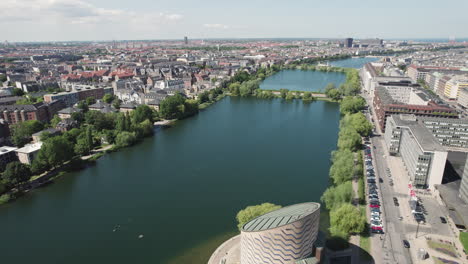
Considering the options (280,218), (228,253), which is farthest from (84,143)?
(280,218)

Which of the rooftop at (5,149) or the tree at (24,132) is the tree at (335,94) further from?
the rooftop at (5,149)

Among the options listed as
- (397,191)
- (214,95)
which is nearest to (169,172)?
(397,191)

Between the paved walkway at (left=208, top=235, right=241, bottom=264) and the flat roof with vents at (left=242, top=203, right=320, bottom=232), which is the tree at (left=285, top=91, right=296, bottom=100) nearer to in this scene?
the paved walkway at (left=208, top=235, right=241, bottom=264)

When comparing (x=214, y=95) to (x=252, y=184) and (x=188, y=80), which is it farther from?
(x=252, y=184)

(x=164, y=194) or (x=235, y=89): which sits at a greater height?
(x=235, y=89)

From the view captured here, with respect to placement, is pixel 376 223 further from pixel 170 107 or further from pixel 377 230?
pixel 170 107

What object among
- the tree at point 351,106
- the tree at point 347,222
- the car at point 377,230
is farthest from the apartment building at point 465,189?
the tree at point 351,106
